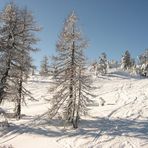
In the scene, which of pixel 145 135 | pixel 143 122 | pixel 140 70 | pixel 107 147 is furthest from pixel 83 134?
pixel 140 70

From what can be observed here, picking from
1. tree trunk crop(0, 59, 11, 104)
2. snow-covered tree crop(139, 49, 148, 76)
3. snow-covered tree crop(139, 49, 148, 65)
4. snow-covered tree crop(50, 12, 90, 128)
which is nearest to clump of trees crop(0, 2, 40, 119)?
tree trunk crop(0, 59, 11, 104)

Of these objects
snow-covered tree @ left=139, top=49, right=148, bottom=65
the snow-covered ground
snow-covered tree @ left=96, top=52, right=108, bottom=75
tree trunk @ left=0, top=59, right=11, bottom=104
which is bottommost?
the snow-covered ground

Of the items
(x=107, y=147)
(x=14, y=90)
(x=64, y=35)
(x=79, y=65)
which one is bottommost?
(x=107, y=147)

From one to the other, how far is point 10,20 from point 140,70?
83723 millimetres

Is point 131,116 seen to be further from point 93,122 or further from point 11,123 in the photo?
point 11,123

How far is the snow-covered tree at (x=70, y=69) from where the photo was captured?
2584cm

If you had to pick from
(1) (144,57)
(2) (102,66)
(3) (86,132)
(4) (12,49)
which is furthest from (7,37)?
(1) (144,57)

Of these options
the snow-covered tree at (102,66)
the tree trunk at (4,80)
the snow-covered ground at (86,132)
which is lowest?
the snow-covered ground at (86,132)

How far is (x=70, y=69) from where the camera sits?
2650 centimetres

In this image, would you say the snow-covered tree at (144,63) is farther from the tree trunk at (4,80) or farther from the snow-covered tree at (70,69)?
the tree trunk at (4,80)

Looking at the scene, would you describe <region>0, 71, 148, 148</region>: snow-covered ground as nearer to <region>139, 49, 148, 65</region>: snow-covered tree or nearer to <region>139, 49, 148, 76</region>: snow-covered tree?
<region>139, 49, 148, 76</region>: snow-covered tree

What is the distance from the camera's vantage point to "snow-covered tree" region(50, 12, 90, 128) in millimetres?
25844

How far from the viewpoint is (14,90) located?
26.5m

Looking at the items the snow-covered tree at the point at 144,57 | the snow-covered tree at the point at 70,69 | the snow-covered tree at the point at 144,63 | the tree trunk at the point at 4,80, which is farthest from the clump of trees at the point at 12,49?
the snow-covered tree at the point at 144,57
